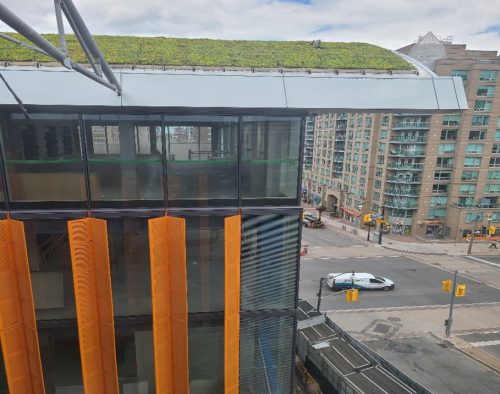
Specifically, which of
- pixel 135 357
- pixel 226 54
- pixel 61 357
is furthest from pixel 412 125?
pixel 61 357

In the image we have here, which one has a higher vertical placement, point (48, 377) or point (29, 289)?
point (29, 289)

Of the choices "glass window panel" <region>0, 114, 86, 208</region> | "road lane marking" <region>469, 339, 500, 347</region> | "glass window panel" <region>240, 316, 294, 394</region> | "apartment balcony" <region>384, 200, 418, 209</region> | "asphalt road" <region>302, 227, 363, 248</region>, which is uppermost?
"glass window panel" <region>0, 114, 86, 208</region>

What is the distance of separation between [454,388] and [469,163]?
4395 cm

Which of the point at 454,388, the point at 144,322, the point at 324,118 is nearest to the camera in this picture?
the point at 144,322

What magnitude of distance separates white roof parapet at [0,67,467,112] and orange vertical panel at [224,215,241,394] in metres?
3.55

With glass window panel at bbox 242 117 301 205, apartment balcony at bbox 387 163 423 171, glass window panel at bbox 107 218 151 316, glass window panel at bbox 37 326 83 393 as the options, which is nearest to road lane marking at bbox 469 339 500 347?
glass window panel at bbox 242 117 301 205

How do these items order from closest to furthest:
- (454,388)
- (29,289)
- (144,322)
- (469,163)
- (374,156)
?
(29,289) < (144,322) < (454,388) < (469,163) < (374,156)

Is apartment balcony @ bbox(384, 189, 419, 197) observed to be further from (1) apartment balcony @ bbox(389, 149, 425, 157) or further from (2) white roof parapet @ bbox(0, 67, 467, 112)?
(2) white roof parapet @ bbox(0, 67, 467, 112)

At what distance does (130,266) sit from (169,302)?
160 cm

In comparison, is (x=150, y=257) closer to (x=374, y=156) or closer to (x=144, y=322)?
(x=144, y=322)

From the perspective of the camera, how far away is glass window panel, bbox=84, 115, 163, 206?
917 cm

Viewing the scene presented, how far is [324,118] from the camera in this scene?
3002 inches

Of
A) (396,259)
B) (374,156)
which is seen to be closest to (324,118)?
(374,156)

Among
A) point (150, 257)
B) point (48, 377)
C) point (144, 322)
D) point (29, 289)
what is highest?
point (150, 257)
